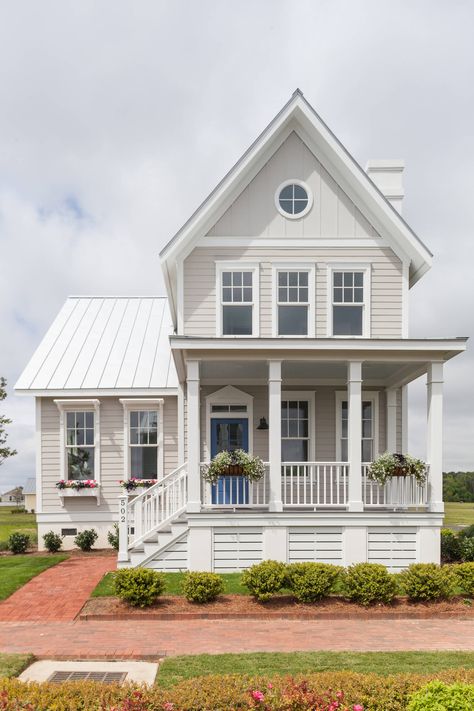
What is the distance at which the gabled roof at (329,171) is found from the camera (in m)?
15.2

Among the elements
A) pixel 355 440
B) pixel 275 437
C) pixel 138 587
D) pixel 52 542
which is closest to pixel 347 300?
pixel 355 440

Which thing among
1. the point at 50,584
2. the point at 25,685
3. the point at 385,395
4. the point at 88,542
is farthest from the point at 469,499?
the point at 25,685

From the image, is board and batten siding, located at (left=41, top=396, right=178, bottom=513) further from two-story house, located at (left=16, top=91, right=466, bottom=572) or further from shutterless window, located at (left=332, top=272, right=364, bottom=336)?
shutterless window, located at (left=332, top=272, right=364, bottom=336)

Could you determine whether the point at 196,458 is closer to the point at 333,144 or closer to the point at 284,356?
the point at 284,356

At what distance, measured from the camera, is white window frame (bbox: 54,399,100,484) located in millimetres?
18734

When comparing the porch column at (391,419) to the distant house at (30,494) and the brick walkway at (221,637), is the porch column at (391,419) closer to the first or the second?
the brick walkway at (221,637)

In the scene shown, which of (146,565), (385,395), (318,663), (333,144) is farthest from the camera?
(385,395)

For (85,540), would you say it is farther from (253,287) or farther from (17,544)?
(253,287)

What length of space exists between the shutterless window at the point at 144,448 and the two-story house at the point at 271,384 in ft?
0.14

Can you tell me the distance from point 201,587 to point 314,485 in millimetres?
6035

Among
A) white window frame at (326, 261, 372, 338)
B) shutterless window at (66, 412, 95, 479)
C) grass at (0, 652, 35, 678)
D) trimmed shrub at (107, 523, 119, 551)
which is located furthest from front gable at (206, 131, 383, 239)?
grass at (0, 652, 35, 678)

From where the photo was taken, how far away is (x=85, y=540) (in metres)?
18.1

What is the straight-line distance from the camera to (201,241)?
1584 centimetres

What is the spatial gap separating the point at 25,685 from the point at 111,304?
58.8ft
